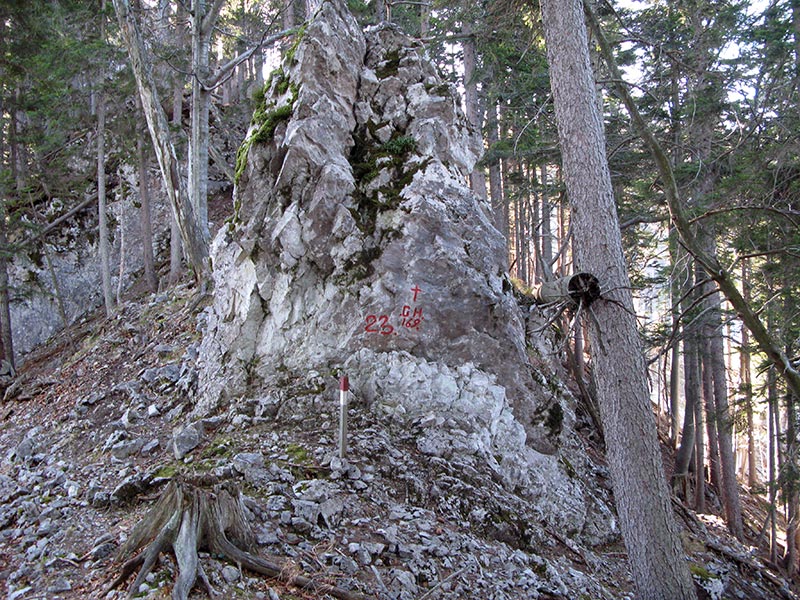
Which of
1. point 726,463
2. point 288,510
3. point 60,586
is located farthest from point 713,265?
point 726,463

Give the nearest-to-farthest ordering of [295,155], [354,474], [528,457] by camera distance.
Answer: [354,474] → [528,457] → [295,155]

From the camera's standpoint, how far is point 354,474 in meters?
5.46

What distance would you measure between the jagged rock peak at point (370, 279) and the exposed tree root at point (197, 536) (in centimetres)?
250

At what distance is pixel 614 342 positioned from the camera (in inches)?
198

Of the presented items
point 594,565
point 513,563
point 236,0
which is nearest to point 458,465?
point 513,563

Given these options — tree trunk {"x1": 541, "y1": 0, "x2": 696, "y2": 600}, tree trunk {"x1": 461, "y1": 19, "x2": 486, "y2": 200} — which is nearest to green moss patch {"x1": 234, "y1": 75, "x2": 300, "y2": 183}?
tree trunk {"x1": 541, "y1": 0, "x2": 696, "y2": 600}

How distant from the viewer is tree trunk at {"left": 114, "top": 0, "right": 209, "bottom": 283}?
998cm

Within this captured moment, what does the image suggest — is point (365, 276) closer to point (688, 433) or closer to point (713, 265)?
point (713, 265)

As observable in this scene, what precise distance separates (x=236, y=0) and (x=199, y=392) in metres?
19.4

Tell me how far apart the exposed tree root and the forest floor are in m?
0.10

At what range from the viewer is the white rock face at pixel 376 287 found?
6.54 m

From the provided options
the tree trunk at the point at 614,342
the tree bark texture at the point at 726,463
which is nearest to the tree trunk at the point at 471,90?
the tree bark texture at the point at 726,463

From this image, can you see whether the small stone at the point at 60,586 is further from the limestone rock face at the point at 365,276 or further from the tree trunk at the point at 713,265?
the tree trunk at the point at 713,265

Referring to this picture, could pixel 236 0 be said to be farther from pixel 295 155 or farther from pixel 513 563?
pixel 513 563
